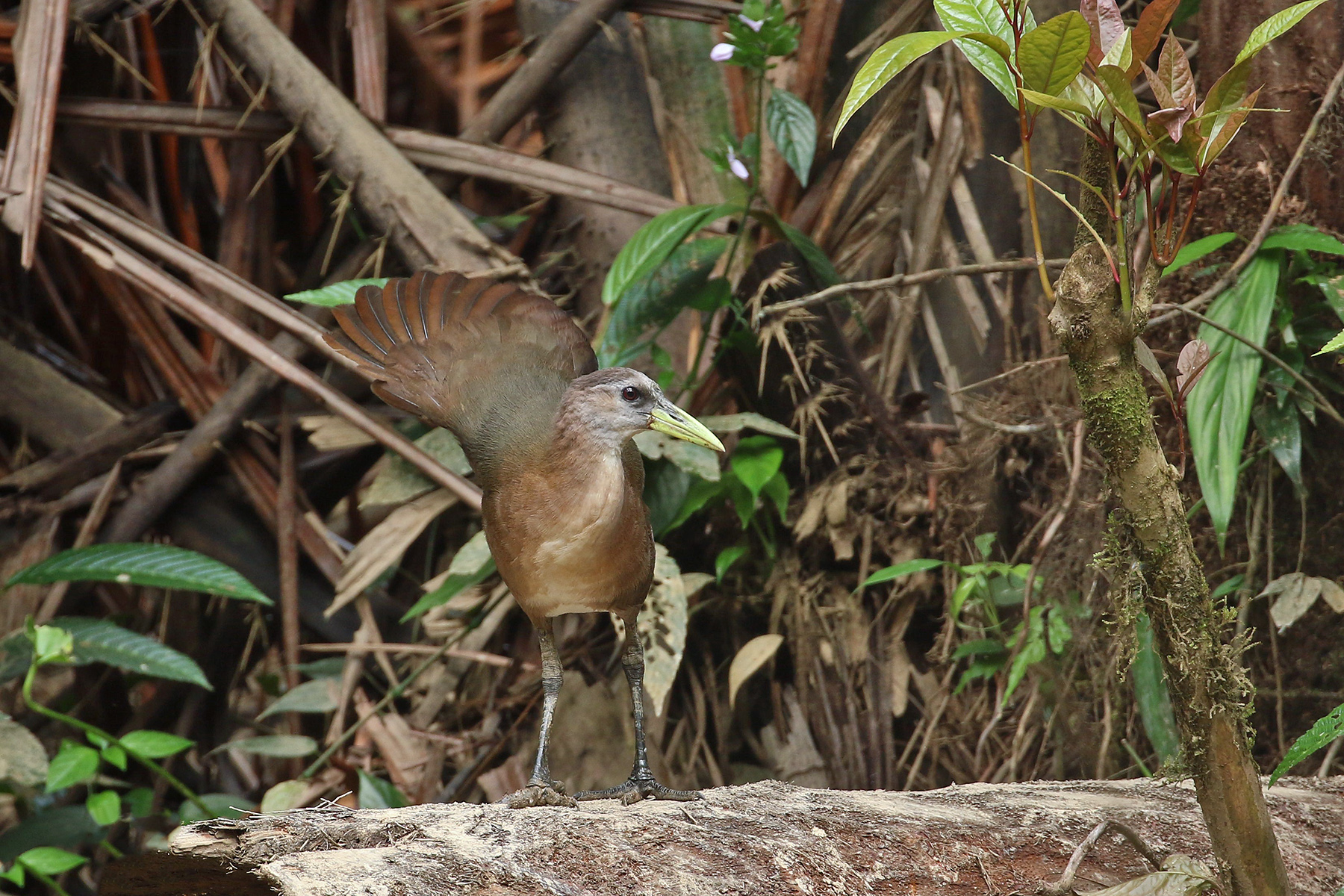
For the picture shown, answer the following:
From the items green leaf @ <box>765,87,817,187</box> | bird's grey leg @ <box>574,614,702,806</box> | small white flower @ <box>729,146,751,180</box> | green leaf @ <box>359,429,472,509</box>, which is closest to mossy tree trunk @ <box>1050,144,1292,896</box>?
bird's grey leg @ <box>574,614,702,806</box>

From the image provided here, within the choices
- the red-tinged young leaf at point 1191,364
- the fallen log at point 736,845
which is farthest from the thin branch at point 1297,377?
the fallen log at point 736,845

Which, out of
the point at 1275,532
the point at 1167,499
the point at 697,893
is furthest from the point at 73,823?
the point at 1275,532

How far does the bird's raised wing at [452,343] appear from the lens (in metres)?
2.48

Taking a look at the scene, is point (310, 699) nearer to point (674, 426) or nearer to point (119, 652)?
point (119, 652)

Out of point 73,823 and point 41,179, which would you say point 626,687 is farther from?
point 41,179

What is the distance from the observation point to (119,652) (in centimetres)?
303

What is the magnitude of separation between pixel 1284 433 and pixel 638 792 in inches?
64.4

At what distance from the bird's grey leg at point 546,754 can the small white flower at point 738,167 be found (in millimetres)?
1629

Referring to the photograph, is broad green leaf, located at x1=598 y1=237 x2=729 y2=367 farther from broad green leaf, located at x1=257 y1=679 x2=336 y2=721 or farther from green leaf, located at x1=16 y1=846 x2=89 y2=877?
green leaf, located at x1=16 y1=846 x2=89 y2=877

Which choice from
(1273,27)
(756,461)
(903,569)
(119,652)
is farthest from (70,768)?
(1273,27)

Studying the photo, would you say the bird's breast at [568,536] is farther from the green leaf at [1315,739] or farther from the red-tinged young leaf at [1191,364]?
the green leaf at [1315,739]

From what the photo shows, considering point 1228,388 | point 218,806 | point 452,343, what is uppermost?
point 452,343

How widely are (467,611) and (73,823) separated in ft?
4.20

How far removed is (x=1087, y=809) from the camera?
1.82 meters
